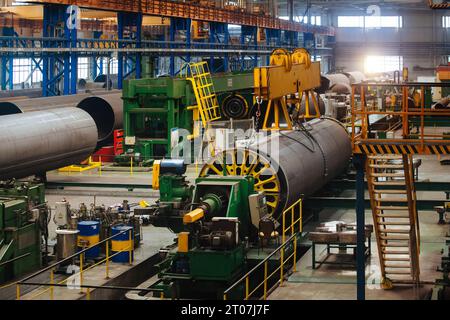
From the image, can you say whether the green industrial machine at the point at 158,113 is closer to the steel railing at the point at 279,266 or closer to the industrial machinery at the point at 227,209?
the industrial machinery at the point at 227,209

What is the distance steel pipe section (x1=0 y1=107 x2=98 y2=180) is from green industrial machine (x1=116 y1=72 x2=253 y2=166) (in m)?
3.07

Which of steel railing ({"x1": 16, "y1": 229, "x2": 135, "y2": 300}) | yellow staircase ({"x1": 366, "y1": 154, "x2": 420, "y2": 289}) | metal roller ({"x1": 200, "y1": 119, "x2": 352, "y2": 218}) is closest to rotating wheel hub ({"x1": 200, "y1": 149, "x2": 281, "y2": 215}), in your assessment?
metal roller ({"x1": 200, "y1": 119, "x2": 352, "y2": 218})

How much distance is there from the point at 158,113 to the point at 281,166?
41.8 ft

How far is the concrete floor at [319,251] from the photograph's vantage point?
14242mm

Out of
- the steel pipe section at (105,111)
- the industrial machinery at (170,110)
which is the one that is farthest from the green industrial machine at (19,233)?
the steel pipe section at (105,111)

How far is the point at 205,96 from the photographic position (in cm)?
3022

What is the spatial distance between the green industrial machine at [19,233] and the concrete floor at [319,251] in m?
1.29

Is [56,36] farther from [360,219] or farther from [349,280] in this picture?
[360,219]

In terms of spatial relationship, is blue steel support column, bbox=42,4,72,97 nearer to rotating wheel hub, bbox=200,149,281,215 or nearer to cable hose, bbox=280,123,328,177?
cable hose, bbox=280,123,328,177

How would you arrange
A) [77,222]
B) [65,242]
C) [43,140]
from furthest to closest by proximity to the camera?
1. [43,140]
2. [77,222]
3. [65,242]

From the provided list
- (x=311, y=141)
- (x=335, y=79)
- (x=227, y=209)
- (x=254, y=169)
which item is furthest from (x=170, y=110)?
(x=335, y=79)

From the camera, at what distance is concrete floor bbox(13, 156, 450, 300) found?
14.2 meters

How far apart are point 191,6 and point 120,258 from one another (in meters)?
30.9
